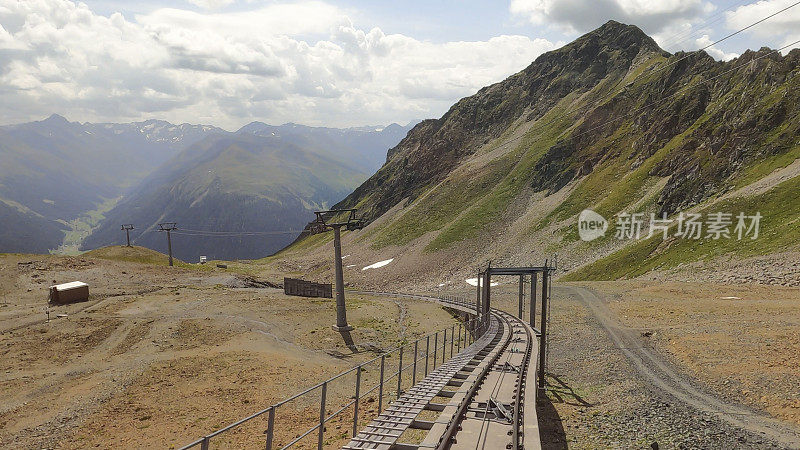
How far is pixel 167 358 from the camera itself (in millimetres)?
32625

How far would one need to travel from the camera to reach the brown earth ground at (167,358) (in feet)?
70.6

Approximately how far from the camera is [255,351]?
35.0m

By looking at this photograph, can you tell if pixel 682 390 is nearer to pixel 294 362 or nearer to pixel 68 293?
pixel 294 362

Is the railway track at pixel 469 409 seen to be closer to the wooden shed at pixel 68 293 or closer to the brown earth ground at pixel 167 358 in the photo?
the brown earth ground at pixel 167 358

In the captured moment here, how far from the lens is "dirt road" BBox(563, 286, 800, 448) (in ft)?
60.5

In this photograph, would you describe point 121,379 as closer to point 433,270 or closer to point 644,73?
point 433,270

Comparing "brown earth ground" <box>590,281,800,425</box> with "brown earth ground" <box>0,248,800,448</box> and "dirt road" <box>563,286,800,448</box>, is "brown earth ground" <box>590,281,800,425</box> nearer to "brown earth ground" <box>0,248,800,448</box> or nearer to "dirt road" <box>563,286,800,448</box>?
"brown earth ground" <box>0,248,800,448</box>

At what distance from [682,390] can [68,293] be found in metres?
64.7

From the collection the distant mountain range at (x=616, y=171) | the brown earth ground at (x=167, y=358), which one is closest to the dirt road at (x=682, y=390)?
Answer: the brown earth ground at (x=167, y=358)

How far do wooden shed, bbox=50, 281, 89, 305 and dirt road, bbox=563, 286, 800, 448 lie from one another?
202ft

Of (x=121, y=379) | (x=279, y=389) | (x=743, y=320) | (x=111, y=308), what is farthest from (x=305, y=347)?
(x=743, y=320)

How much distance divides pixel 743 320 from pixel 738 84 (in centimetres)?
8479

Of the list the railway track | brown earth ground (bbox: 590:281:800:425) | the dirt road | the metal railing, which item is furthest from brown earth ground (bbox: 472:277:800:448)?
the metal railing

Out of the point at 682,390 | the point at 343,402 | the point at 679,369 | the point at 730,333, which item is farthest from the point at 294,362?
the point at 730,333
